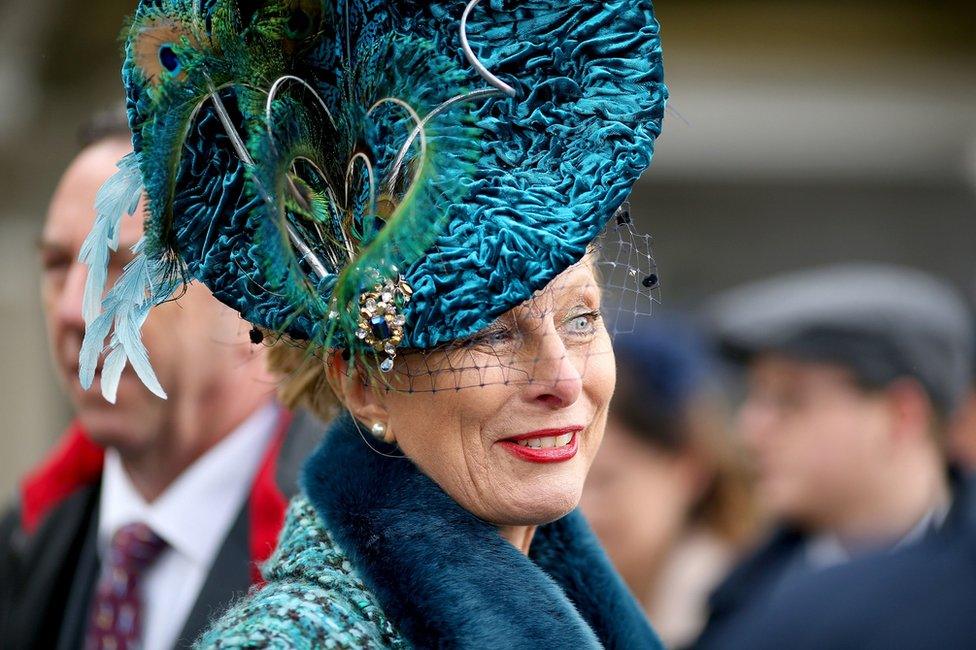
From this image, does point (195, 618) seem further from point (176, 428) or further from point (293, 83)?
point (293, 83)

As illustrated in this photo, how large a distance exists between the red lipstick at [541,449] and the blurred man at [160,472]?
967 mm

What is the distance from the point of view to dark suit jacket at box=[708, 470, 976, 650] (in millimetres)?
Answer: 2688

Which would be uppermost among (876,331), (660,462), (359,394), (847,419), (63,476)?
(359,394)

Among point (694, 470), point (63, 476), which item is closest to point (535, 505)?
point (63, 476)

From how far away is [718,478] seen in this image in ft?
16.6

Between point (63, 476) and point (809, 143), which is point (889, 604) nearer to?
point (63, 476)

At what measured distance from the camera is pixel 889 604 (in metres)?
2.78

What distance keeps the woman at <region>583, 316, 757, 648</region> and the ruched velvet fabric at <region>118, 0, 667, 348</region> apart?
2.73 metres

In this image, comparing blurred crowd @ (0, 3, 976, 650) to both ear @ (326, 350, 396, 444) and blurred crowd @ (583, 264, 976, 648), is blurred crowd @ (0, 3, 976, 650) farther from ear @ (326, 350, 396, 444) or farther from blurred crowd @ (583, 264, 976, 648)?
ear @ (326, 350, 396, 444)

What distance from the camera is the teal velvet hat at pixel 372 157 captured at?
2021 mm

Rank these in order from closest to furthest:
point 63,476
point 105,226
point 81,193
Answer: point 105,226 → point 81,193 → point 63,476

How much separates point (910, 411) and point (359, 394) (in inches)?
103

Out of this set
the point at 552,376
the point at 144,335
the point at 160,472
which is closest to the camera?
the point at 552,376

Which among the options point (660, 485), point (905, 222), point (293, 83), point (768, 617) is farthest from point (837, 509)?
point (905, 222)
